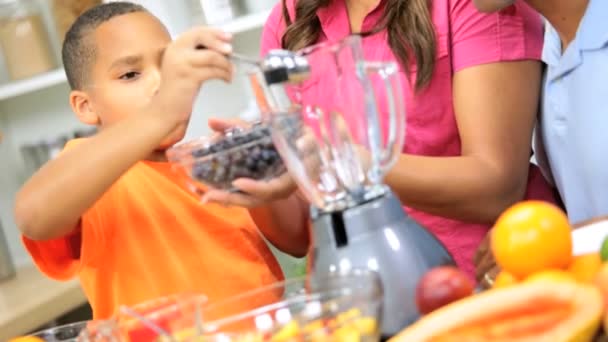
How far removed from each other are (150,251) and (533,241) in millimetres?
507

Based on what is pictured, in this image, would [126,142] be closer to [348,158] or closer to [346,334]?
[348,158]

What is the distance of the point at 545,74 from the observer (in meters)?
1.09

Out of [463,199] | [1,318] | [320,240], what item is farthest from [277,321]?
[1,318]

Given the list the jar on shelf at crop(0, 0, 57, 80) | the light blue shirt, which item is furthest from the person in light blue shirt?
the jar on shelf at crop(0, 0, 57, 80)

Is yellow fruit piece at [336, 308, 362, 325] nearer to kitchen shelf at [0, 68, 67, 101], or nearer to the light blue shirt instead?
the light blue shirt

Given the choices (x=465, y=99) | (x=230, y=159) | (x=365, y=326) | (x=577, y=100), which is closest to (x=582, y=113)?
(x=577, y=100)

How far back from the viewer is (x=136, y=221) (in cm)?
98

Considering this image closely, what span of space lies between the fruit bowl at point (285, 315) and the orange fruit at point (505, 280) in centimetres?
11

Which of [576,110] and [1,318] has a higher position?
[576,110]

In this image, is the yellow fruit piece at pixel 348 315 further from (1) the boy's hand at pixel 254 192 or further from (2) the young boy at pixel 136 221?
(2) the young boy at pixel 136 221

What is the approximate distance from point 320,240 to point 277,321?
12 cm

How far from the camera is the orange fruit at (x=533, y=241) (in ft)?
1.96

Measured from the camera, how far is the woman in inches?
39.7

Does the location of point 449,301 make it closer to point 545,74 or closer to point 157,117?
point 157,117
